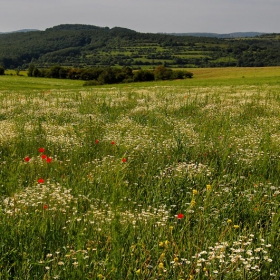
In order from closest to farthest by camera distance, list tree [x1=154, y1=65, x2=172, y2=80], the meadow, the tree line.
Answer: the meadow → the tree line → tree [x1=154, y1=65, x2=172, y2=80]

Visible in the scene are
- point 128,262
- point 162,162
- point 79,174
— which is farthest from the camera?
point 162,162

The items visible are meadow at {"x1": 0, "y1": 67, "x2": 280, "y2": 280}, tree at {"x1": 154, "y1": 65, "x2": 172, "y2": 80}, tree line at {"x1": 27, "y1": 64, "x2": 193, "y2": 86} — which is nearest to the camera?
meadow at {"x1": 0, "y1": 67, "x2": 280, "y2": 280}

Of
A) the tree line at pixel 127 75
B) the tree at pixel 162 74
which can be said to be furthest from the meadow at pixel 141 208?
the tree at pixel 162 74

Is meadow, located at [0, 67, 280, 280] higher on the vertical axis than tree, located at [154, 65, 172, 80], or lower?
lower

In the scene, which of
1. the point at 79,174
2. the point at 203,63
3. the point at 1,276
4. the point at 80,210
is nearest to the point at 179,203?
the point at 80,210

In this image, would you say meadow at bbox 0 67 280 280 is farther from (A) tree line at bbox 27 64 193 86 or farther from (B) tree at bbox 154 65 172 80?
(B) tree at bbox 154 65 172 80

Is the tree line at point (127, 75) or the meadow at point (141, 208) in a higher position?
the tree line at point (127, 75)

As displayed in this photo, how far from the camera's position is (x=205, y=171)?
18.0ft

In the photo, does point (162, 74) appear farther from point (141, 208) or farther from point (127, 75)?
point (141, 208)

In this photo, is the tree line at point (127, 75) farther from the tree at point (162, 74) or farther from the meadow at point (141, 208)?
the meadow at point (141, 208)

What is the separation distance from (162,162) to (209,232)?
108 inches

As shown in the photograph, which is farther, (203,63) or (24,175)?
(203,63)

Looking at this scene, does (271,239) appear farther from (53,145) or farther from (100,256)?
(53,145)

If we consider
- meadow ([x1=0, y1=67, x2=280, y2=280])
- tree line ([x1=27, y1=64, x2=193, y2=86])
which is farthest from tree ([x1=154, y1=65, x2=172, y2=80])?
meadow ([x1=0, y1=67, x2=280, y2=280])
